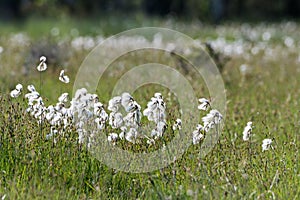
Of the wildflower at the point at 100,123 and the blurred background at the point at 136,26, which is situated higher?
the blurred background at the point at 136,26

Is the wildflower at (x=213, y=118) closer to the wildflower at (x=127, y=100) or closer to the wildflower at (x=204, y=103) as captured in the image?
the wildflower at (x=204, y=103)

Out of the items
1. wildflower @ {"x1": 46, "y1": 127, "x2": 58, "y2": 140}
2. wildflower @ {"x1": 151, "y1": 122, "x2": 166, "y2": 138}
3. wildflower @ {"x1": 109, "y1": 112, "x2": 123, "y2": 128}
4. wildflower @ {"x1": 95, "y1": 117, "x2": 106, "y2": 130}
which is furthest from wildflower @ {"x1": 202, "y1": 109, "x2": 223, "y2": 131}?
wildflower @ {"x1": 46, "y1": 127, "x2": 58, "y2": 140}

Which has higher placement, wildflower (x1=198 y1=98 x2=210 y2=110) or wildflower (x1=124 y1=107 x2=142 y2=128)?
wildflower (x1=198 y1=98 x2=210 y2=110)

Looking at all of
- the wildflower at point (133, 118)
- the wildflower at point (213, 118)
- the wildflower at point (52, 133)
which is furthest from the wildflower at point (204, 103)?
the wildflower at point (52, 133)

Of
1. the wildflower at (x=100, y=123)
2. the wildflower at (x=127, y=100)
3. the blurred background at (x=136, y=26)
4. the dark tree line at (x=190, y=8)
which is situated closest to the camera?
the wildflower at (x=127, y=100)

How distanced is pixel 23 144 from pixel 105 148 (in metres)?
0.61

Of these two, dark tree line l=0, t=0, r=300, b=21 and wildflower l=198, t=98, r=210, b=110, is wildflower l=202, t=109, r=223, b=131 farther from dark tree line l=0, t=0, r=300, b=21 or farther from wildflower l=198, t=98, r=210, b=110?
dark tree line l=0, t=0, r=300, b=21

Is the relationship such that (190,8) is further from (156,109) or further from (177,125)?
(156,109)

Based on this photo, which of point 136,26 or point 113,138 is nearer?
point 113,138

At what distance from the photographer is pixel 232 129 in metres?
6.16

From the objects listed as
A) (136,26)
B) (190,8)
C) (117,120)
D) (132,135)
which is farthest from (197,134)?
(190,8)

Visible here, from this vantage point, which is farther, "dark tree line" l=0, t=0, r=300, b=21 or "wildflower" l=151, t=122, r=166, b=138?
"dark tree line" l=0, t=0, r=300, b=21

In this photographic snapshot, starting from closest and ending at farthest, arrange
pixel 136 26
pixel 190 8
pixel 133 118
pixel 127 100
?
pixel 127 100 → pixel 133 118 → pixel 136 26 → pixel 190 8

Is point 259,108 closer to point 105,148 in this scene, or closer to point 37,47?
point 105,148
